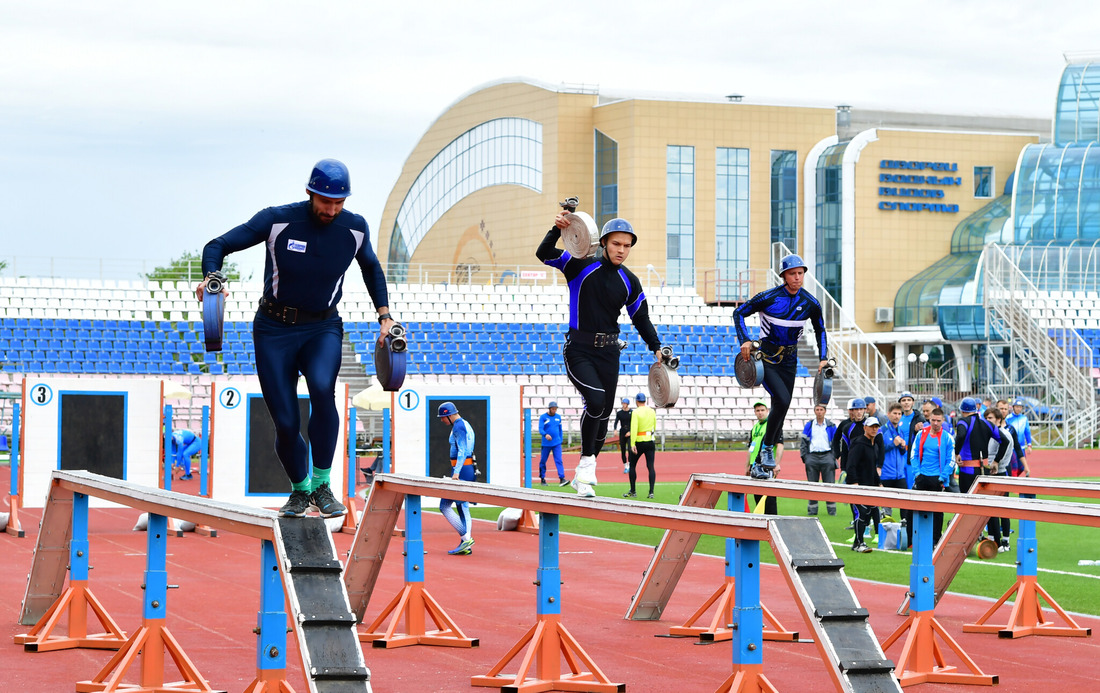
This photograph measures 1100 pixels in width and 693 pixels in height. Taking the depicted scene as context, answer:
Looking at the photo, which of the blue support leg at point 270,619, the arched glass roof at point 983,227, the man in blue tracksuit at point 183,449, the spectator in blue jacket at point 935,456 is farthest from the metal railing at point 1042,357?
the blue support leg at point 270,619

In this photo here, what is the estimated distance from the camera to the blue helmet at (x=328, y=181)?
7723mm

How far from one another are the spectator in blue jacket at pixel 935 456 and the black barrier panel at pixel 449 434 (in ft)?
21.9

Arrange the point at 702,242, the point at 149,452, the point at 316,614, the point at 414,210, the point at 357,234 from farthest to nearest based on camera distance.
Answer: the point at 414,210 → the point at 702,242 → the point at 149,452 → the point at 357,234 → the point at 316,614

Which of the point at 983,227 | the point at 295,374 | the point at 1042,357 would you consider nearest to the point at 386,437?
the point at 295,374

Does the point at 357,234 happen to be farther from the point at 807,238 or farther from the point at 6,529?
the point at 807,238

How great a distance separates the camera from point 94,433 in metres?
19.5

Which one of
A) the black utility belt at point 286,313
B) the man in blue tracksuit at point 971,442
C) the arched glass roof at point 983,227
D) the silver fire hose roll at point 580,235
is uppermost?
the arched glass roof at point 983,227

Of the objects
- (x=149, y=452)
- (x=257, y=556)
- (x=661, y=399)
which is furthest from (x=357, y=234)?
(x=149, y=452)

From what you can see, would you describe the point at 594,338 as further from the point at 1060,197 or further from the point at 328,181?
the point at 1060,197

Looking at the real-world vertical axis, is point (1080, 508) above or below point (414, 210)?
below

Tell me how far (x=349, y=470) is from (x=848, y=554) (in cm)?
749

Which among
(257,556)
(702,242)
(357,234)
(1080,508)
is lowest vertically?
(257,556)

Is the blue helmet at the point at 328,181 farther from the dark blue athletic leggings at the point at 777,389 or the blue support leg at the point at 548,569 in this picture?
the dark blue athletic leggings at the point at 777,389

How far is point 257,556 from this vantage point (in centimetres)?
1739
